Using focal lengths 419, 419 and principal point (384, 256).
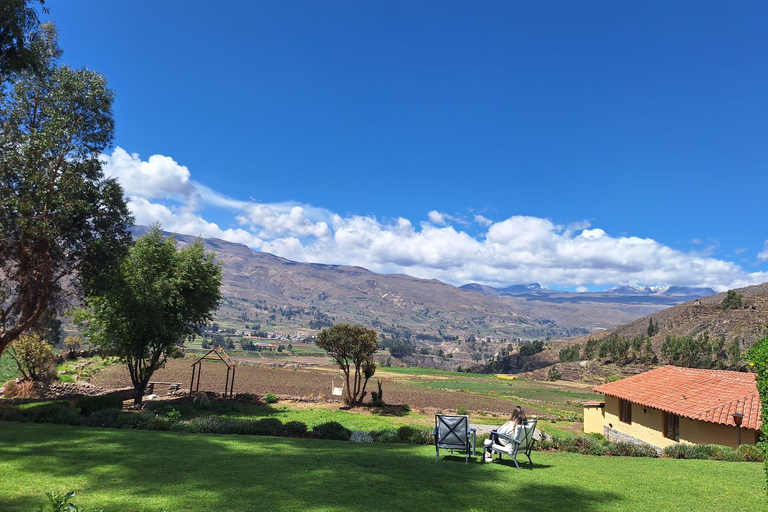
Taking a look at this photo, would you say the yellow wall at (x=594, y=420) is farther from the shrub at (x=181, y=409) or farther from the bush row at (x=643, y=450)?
the shrub at (x=181, y=409)

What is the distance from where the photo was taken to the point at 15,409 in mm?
12656

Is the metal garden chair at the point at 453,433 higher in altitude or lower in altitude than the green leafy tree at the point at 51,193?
lower

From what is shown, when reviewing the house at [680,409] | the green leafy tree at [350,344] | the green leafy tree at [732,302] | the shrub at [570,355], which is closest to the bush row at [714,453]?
the house at [680,409]

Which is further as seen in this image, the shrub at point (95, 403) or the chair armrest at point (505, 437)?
the shrub at point (95, 403)

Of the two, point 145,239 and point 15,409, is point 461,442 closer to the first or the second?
point 15,409

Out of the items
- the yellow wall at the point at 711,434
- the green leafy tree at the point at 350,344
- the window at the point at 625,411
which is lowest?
the window at the point at 625,411

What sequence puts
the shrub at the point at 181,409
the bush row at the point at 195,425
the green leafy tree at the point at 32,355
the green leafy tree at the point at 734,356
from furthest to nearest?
the green leafy tree at the point at 734,356 → the green leafy tree at the point at 32,355 → the shrub at the point at 181,409 → the bush row at the point at 195,425

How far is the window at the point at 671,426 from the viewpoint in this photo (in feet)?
58.0

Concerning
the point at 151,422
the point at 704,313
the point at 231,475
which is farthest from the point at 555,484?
the point at 704,313

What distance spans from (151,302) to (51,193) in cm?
629

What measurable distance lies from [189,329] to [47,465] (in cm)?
1631

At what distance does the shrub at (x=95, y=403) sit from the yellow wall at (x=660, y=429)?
21.9 metres

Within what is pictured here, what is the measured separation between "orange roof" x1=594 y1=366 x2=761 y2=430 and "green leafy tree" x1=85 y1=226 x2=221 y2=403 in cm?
2234

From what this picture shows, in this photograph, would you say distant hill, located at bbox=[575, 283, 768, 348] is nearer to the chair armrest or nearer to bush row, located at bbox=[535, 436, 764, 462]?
bush row, located at bbox=[535, 436, 764, 462]
